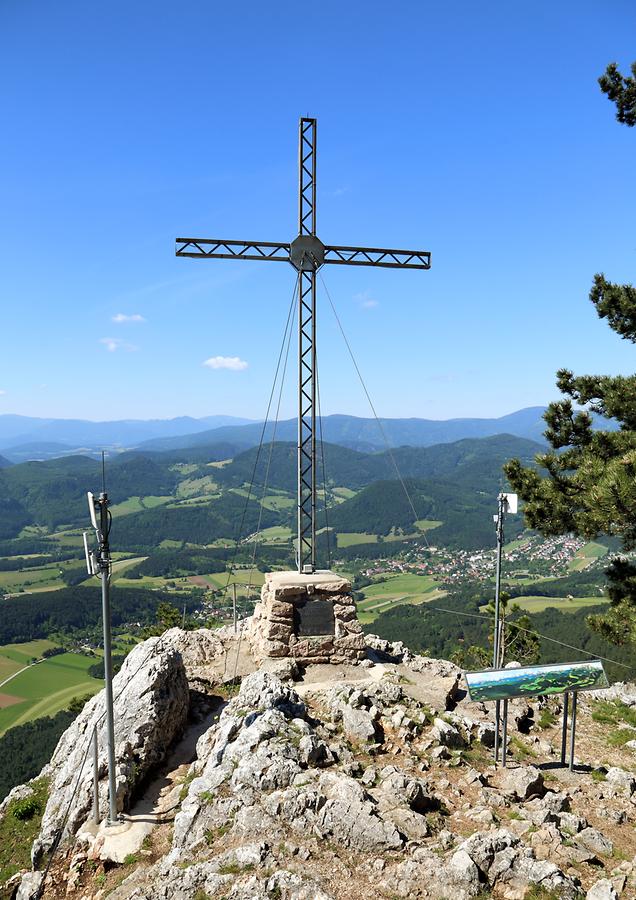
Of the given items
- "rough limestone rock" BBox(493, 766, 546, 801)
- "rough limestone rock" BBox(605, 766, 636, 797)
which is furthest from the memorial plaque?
"rough limestone rock" BBox(605, 766, 636, 797)

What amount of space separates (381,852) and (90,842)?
19.4 feet

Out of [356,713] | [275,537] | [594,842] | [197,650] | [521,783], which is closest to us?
[594,842]

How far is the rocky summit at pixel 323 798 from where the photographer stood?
8289 millimetres

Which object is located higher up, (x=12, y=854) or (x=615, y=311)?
(x=615, y=311)

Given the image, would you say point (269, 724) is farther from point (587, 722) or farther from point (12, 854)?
point (587, 722)

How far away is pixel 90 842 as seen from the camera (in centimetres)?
1066

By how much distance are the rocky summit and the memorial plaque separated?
41.1 inches

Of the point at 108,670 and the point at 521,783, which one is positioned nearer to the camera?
the point at 108,670

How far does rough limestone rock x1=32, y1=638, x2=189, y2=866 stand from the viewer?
38.3 feet

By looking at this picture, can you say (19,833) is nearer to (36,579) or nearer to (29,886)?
(29,886)

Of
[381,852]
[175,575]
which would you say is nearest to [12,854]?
[381,852]

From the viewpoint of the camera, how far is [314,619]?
54.4 ft

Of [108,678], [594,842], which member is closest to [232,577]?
[108,678]

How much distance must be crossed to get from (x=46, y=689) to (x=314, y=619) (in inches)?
3157
